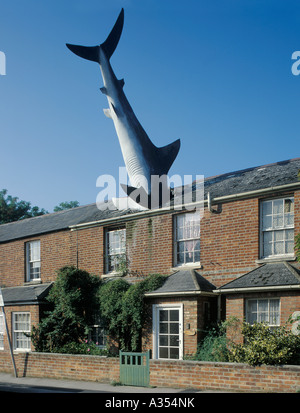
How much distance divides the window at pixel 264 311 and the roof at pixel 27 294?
9.09 metres

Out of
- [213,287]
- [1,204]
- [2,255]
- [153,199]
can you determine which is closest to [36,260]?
[2,255]

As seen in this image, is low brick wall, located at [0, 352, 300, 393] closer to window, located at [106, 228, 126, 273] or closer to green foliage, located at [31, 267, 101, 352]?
green foliage, located at [31, 267, 101, 352]

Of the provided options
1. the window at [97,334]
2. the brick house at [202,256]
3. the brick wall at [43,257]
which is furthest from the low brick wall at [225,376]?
the brick wall at [43,257]

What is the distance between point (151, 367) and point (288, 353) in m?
4.04

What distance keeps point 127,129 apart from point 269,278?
10.1 m

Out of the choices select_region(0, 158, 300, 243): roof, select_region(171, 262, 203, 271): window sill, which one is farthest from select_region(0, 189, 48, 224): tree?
select_region(171, 262, 203, 271): window sill

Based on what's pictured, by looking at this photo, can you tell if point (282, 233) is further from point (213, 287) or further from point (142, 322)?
point (142, 322)

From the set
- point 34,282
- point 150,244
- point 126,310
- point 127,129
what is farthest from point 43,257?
point 126,310

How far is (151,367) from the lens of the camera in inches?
625

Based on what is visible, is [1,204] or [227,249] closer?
[227,249]

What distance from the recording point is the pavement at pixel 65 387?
1508 cm

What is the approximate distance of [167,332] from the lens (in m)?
18.1

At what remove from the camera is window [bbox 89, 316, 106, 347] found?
67.4ft

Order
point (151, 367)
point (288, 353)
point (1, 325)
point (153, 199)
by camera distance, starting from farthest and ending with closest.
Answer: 1. point (1, 325)
2. point (153, 199)
3. point (151, 367)
4. point (288, 353)
